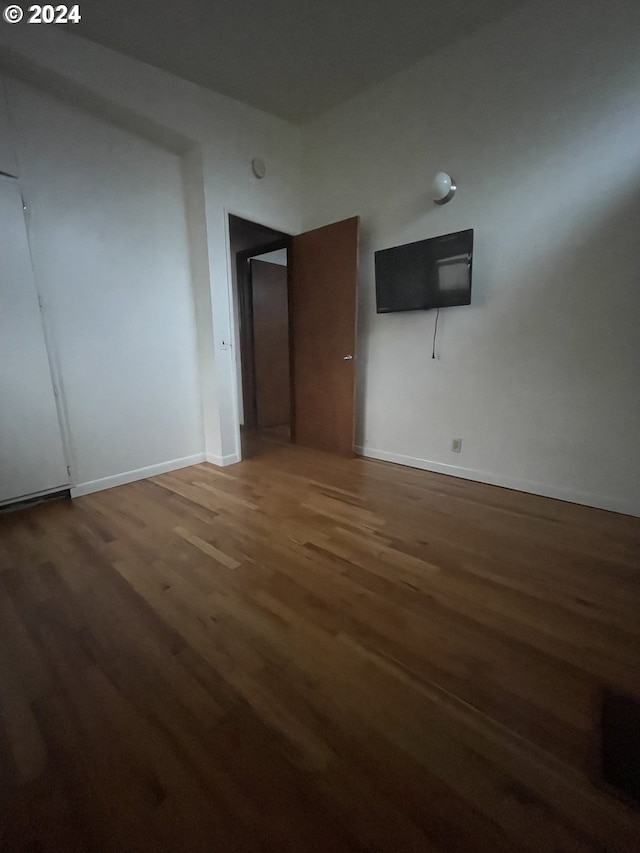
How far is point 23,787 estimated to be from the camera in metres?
0.83

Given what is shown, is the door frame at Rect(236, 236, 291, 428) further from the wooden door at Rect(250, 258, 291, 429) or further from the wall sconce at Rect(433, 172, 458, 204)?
the wall sconce at Rect(433, 172, 458, 204)

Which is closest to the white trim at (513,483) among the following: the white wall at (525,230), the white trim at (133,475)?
the white wall at (525,230)

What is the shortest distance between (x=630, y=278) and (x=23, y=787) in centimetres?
321

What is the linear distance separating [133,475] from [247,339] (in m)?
2.37

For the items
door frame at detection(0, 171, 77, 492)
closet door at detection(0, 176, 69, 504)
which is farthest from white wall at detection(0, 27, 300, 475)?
closet door at detection(0, 176, 69, 504)

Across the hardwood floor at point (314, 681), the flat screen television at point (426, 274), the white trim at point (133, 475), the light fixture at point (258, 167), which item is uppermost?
the light fixture at point (258, 167)

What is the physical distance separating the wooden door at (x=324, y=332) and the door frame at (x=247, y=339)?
3.67 feet

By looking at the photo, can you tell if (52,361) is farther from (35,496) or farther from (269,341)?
(269,341)

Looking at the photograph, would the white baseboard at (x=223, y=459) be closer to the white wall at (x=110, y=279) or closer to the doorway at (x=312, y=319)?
the white wall at (x=110, y=279)

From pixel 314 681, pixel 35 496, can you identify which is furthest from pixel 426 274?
pixel 35 496

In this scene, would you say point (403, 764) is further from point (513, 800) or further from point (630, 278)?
point (630, 278)

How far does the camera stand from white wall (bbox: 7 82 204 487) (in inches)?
86.8

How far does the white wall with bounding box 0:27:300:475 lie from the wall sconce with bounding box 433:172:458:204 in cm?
140

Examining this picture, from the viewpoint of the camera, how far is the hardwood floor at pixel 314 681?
2.53 ft
